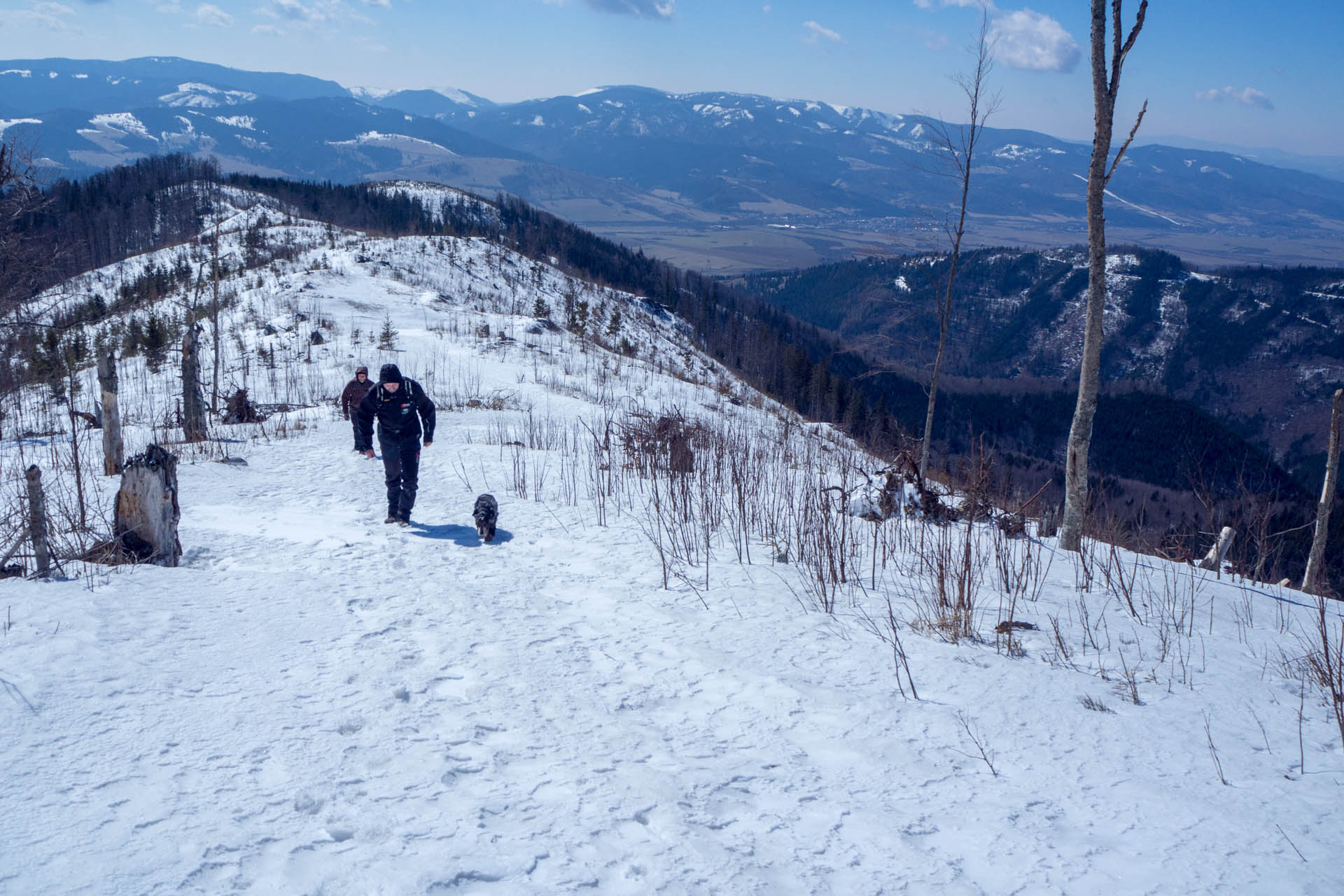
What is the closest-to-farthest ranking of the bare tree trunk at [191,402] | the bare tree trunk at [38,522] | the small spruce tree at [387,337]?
the bare tree trunk at [38,522], the bare tree trunk at [191,402], the small spruce tree at [387,337]

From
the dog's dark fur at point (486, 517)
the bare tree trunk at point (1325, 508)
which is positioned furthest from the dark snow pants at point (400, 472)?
the bare tree trunk at point (1325, 508)

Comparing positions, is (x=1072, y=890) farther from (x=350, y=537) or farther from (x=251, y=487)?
(x=251, y=487)

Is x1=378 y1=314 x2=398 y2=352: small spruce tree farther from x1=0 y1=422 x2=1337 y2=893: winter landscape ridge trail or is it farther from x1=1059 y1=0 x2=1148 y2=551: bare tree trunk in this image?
x1=1059 y1=0 x2=1148 y2=551: bare tree trunk

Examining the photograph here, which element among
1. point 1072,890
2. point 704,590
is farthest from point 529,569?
point 1072,890

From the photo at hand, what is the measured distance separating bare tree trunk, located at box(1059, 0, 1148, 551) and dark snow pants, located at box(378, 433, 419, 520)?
19.9 ft

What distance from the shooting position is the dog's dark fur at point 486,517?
243 inches

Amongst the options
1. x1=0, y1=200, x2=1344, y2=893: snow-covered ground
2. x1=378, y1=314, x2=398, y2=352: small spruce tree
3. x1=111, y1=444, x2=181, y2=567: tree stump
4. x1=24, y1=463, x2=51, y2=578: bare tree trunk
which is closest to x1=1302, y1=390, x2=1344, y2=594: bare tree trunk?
x1=0, y1=200, x2=1344, y2=893: snow-covered ground

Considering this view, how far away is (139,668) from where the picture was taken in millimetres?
3252

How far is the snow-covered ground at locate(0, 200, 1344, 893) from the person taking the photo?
7.29ft

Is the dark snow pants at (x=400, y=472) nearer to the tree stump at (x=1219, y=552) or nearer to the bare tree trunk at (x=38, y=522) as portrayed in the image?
the bare tree trunk at (x=38, y=522)

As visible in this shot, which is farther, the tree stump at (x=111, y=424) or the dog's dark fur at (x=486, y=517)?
the tree stump at (x=111, y=424)

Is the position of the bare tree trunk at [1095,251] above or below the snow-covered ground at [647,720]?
above

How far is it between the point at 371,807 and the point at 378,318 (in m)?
26.8

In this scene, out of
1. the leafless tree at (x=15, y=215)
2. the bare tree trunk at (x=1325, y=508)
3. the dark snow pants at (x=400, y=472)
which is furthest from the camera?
the leafless tree at (x=15, y=215)
